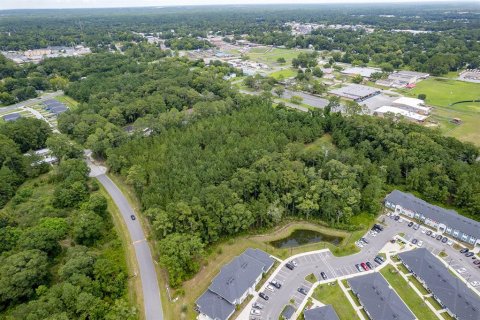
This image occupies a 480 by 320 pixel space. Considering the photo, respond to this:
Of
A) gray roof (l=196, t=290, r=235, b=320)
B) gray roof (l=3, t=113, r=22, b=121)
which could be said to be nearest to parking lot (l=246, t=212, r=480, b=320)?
gray roof (l=196, t=290, r=235, b=320)

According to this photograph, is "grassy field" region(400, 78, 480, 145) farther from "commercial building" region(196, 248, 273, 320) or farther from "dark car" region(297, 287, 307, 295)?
"commercial building" region(196, 248, 273, 320)

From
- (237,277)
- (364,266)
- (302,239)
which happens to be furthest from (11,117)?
(364,266)

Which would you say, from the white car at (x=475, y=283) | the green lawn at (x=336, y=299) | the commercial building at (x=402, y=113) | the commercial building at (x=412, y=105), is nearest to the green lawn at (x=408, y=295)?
the green lawn at (x=336, y=299)

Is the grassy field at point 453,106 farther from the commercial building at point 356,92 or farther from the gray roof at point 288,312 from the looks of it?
the gray roof at point 288,312

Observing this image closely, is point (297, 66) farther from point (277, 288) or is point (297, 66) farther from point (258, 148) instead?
point (277, 288)

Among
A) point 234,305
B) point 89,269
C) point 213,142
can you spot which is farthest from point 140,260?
point 213,142

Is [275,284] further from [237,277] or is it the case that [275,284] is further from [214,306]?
[214,306]
